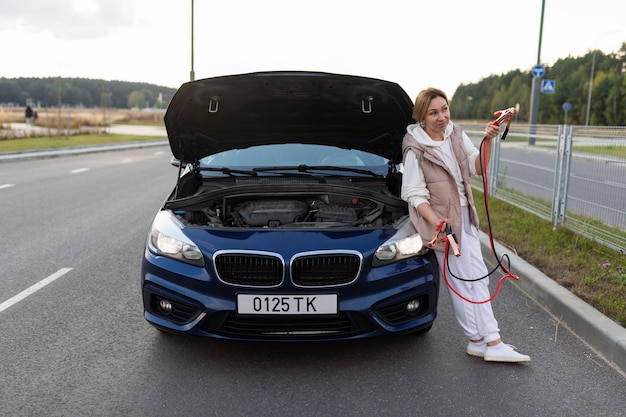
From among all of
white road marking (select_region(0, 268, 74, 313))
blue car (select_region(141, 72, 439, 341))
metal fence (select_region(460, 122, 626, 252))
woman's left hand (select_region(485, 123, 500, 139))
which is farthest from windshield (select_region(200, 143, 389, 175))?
metal fence (select_region(460, 122, 626, 252))

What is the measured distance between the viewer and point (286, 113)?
4.64 m

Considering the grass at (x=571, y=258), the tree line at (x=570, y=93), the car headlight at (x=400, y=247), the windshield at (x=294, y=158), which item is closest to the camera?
the car headlight at (x=400, y=247)

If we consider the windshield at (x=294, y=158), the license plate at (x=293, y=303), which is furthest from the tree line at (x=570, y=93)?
the license plate at (x=293, y=303)

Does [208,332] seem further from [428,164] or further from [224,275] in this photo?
[428,164]

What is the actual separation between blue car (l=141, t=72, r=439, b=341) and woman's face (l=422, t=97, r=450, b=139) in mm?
536

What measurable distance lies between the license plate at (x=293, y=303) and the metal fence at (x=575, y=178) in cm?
373

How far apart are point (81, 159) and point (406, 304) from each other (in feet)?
61.0

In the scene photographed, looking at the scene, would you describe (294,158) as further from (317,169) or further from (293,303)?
(293,303)

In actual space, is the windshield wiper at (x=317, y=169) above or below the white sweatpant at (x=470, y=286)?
above

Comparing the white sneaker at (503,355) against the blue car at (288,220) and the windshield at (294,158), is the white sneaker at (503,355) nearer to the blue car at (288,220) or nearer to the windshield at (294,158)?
the blue car at (288,220)

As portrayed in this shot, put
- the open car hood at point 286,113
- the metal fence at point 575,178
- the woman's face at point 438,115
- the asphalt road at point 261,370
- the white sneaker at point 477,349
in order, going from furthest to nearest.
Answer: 1. the metal fence at point 575,178
2. the open car hood at point 286,113
3. the white sneaker at point 477,349
4. the woman's face at point 438,115
5. the asphalt road at point 261,370

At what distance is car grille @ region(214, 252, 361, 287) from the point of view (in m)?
3.23

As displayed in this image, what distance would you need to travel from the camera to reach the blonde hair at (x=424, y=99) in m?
3.52

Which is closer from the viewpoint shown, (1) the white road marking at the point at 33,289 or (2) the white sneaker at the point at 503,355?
(2) the white sneaker at the point at 503,355
